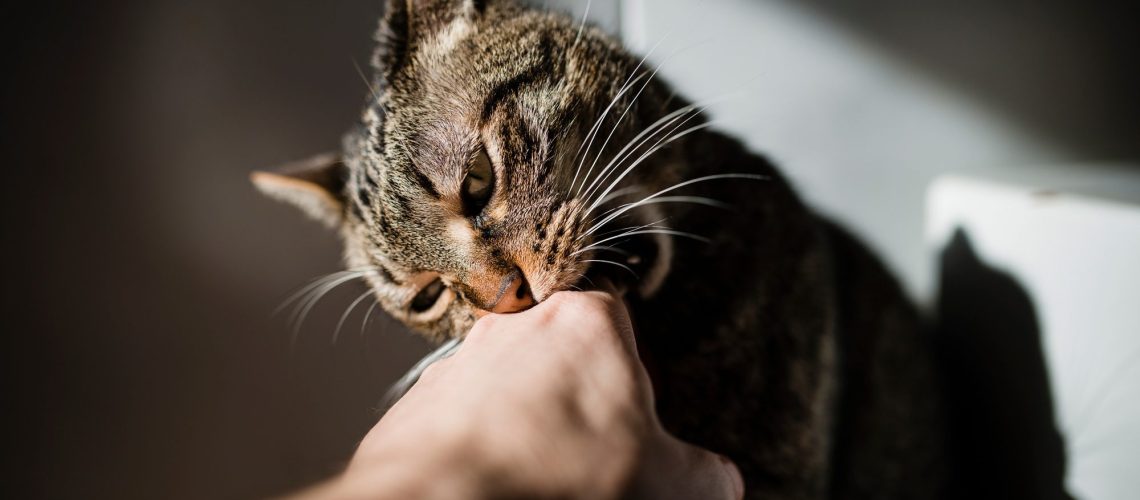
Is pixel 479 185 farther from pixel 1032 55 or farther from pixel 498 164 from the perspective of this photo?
pixel 1032 55

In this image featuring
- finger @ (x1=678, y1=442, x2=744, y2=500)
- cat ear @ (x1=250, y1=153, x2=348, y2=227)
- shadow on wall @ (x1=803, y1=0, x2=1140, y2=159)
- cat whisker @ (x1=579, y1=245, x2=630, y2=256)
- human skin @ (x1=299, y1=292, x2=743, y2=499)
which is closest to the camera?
human skin @ (x1=299, y1=292, x2=743, y2=499)

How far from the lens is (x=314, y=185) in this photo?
0.90m

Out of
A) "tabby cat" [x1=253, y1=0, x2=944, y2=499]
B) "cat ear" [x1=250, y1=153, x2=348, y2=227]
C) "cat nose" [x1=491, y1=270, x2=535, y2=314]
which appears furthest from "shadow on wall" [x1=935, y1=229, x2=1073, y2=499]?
"cat ear" [x1=250, y1=153, x2=348, y2=227]

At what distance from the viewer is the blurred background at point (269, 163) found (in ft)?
2.99

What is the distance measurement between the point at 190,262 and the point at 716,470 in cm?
93

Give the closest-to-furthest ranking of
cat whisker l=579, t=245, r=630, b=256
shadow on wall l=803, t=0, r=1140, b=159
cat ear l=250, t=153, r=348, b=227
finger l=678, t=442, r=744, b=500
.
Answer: finger l=678, t=442, r=744, b=500 < cat whisker l=579, t=245, r=630, b=256 < cat ear l=250, t=153, r=348, b=227 < shadow on wall l=803, t=0, r=1140, b=159

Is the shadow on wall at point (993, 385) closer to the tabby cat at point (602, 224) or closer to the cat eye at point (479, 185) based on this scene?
the tabby cat at point (602, 224)

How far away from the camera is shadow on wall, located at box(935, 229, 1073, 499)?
3.09 feet

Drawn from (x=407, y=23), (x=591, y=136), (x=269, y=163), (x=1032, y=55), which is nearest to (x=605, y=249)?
(x=591, y=136)

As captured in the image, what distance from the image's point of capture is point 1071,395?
2.85 feet

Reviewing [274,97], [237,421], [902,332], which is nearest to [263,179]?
[274,97]

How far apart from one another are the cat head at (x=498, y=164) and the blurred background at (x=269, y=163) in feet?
0.63

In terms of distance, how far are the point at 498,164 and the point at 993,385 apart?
95 cm

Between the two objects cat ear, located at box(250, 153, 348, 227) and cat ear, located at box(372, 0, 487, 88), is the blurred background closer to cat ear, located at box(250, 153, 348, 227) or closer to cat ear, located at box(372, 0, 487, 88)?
cat ear, located at box(250, 153, 348, 227)
